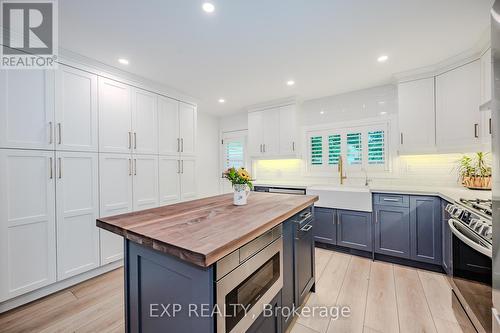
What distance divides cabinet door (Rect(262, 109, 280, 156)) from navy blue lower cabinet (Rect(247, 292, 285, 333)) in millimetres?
2873

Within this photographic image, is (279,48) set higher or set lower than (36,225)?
higher

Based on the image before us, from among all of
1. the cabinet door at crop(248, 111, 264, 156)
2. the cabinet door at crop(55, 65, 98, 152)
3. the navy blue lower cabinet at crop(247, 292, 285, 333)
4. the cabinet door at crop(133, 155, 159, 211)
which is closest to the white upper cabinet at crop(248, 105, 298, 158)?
the cabinet door at crop(248, 111, 264, 156)

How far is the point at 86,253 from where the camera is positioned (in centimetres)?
231

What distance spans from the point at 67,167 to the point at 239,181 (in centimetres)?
193

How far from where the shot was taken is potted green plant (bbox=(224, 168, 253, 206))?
1.72 metres

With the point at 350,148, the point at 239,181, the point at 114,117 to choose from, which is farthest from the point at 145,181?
the point at 350,148

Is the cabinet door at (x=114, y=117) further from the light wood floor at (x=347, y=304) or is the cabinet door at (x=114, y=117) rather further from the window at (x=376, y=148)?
the window at (x=376, y=148)

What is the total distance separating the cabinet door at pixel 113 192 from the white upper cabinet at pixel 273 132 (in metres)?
2.30

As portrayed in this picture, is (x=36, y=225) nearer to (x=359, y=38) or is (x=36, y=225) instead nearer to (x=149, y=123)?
(x=149, y=123)

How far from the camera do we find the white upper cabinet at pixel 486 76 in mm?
2029

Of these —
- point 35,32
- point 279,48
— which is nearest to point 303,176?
point 279,48

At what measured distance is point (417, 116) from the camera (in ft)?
8.94

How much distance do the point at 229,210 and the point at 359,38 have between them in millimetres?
2094

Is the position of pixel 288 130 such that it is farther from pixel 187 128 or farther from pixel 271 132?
pixel 187 128
